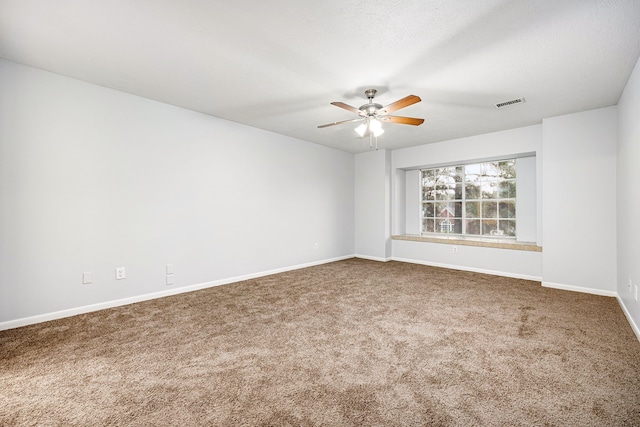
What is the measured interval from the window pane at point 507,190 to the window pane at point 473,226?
2.14ft

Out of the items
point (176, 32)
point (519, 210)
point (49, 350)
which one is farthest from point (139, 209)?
point (519, 210)

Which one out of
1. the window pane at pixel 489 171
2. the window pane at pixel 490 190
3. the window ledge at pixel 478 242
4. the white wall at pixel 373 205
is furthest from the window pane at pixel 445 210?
the white wall at pixel 373 205

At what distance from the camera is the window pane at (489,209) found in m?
5.43

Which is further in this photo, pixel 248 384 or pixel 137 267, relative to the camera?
pixel 137 267

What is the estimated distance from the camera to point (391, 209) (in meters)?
6.32

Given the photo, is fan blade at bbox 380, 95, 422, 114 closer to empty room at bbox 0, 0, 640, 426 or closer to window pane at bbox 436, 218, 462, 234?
empty room at bbox 0, 0, 640, 426

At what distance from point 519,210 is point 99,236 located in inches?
248

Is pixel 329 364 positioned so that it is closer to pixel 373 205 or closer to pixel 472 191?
pixel 373 205

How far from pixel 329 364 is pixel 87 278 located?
9.18ft

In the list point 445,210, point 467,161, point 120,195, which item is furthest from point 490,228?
point 120,195

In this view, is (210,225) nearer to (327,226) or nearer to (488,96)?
(327,226)

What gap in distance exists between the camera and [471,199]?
225 inches

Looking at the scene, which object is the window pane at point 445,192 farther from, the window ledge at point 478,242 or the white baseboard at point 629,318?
the white baseboard at point 629,318

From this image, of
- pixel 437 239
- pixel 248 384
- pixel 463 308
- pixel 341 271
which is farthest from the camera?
pixel 437 239
